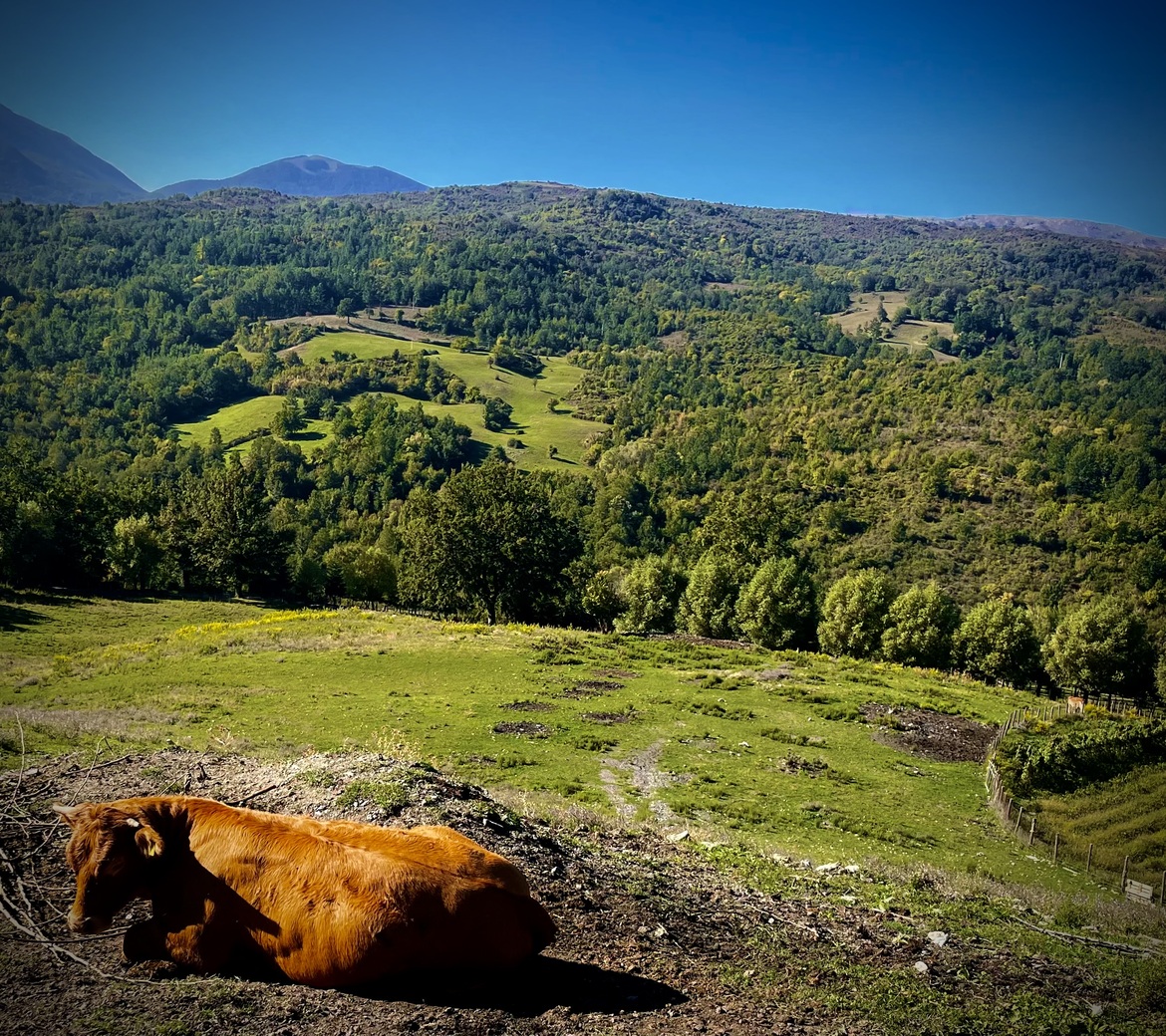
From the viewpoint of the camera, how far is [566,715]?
33.1 meters

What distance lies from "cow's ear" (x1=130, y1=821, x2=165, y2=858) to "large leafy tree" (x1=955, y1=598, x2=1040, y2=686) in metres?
64.7

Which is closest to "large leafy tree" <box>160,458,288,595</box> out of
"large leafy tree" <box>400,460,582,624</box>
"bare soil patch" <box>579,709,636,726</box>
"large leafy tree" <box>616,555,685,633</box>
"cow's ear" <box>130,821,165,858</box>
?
"large leafy tree" <box>400,460,582,624</box>

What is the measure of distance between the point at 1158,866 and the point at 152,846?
77.5 ft

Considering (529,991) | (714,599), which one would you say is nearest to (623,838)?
(529,991)

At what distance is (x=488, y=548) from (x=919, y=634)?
3781 centimetres

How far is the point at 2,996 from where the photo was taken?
7.42 metres

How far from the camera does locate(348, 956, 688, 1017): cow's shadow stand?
25.1 feet

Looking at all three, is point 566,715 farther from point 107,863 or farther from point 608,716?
point 107,863

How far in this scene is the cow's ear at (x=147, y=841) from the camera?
764 centimetres

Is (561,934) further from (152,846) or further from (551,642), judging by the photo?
(551,642)

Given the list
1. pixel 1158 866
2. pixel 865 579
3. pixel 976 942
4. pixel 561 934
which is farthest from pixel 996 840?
pixel 865 579

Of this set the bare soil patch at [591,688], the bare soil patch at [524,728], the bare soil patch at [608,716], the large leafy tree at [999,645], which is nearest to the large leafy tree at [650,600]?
the large leafy tree at [999,645]

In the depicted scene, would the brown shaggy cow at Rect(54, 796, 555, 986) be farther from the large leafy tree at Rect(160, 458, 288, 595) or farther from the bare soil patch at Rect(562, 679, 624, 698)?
the large leafy tree at Rect(160, 458, 288, 595)

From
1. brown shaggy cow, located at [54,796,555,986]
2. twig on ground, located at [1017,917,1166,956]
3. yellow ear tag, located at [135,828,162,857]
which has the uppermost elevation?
yellow ear tag, located at [135,828,162,857]
